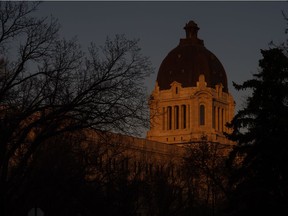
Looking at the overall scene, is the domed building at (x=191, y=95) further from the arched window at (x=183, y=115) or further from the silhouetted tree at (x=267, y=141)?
the silhouetted tree at (x=267, y=141)

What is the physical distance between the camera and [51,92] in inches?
1142

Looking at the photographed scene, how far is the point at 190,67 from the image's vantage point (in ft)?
522

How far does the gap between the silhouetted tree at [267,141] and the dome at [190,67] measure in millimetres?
117616

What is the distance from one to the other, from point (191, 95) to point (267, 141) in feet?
392

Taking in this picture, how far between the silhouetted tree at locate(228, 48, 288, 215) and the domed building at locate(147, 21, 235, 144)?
112 meters

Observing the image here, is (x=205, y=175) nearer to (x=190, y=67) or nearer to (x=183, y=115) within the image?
(x=183, y=115)

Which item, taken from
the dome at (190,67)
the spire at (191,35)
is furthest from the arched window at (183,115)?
the spire at (191,35)

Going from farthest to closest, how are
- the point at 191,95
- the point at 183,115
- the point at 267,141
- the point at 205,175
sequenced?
1. the point at 183,115
2. the point at 191,95
3. the point at 205,175
4. the point at 267,141

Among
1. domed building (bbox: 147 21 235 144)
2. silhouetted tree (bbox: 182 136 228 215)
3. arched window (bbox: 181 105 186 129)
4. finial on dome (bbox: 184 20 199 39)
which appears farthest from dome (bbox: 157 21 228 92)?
silhouetted tree (bbox: 182 136 228 215)

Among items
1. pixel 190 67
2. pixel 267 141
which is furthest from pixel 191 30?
pixel 267 141

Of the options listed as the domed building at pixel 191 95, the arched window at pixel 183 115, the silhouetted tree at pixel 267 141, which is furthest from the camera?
the arched window at pixel 183 115

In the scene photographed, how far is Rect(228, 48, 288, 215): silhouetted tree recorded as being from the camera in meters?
37.7

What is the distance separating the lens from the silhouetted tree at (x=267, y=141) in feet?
124

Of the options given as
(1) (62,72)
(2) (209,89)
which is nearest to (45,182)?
(1) (62,72)
